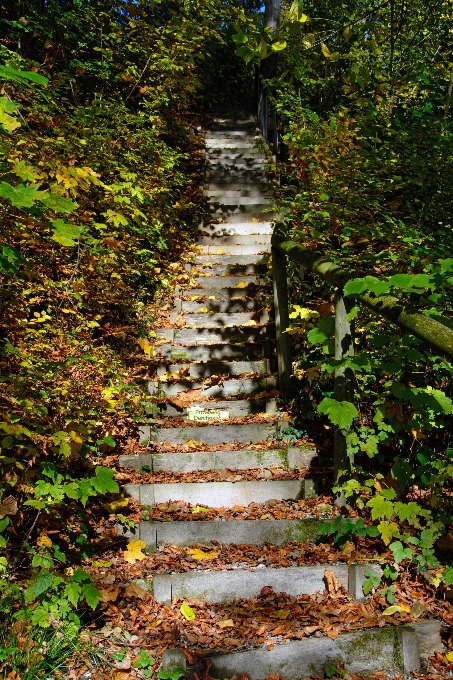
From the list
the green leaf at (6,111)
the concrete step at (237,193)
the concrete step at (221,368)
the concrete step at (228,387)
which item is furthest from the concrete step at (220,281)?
the green leaf at (6,111)

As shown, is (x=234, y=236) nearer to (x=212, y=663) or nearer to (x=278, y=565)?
(x=278, y=565)

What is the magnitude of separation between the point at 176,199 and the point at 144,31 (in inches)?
119

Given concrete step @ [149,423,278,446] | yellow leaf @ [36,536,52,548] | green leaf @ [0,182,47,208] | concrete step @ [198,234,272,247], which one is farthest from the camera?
→ concrete step @ [198,234,272,247]

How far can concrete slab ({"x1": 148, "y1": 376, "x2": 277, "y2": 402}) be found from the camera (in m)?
4.72

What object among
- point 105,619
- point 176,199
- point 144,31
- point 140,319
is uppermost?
point 144,31

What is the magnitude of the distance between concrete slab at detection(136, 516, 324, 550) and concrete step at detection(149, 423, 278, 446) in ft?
3.54

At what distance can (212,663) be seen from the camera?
2.22m

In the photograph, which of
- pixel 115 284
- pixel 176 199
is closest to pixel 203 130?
pixel 176 199

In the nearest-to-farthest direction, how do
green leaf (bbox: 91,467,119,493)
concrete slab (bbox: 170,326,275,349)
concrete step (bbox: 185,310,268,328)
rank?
green leaf (bbox: 91,467,119,493) → concrete slab (bbox: 170,326,275,349) → concrete step (bbox: 185,310,268,328)

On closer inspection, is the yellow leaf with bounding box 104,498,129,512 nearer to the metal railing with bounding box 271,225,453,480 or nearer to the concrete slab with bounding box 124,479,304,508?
the concrete slab with bounding box 124,479,304,508

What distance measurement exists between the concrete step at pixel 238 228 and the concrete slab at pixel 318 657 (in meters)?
5.96

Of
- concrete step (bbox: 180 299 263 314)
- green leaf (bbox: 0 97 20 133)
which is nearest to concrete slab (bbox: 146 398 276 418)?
concrete step (bbox: 180 299 263 314)

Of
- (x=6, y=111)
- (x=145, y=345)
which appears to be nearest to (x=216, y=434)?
(x=145, y=345)

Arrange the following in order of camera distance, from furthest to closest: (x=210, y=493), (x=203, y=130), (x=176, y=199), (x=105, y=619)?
(x=203, y=130)
(x=176, y=199)
(x=210, y=493)
(x=105, y=619)
